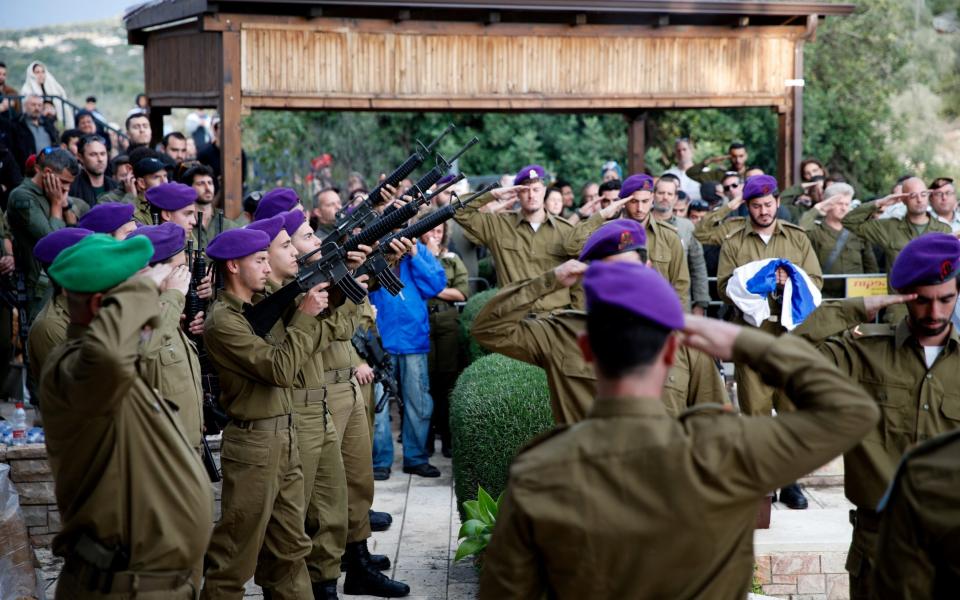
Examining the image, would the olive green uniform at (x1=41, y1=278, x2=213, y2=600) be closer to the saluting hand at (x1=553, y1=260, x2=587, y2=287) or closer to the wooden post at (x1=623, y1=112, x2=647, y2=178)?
the saluting hand at (x1=553, y1=260, x2=587, y2=287)

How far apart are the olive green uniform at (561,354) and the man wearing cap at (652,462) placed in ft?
6.86

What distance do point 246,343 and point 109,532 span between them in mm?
1663

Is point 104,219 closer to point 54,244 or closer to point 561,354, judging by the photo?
point 54,244

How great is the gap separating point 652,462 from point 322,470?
3719mm

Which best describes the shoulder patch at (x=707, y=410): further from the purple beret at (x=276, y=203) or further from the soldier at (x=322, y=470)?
the purple beret at (x=276, y=203)

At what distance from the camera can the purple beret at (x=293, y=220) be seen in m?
Answer: 6.40

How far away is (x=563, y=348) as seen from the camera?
511 cm

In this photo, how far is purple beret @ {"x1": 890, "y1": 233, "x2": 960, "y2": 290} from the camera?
4.08 metres

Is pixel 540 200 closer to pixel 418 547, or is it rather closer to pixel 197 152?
pixel 418 547

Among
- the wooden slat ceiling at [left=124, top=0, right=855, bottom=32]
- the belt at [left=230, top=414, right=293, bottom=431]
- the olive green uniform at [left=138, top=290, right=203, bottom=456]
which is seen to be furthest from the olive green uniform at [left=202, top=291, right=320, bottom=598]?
the wooden slat ceiling at [left=124, top=0, right=855, bottom=32]

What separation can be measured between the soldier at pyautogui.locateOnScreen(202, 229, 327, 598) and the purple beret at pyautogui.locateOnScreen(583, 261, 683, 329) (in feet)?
9.07

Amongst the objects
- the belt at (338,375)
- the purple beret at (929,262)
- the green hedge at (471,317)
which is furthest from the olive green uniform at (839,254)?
the purple beret at (929,262)

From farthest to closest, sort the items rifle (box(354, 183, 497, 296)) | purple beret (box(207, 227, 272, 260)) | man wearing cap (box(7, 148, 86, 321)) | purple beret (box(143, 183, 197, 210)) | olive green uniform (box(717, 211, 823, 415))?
man wearing cap (box(7, 148, 86, 321)) < olive green uniform (box(717, 211, 823, 415)) < purple beret (box(143, 183, 197, 210)) < rifle (box(354, 183, 497, 296)) < purple beret (box(207, 227, 272, 260))

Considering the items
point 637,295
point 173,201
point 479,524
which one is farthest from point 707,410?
point 173,201
